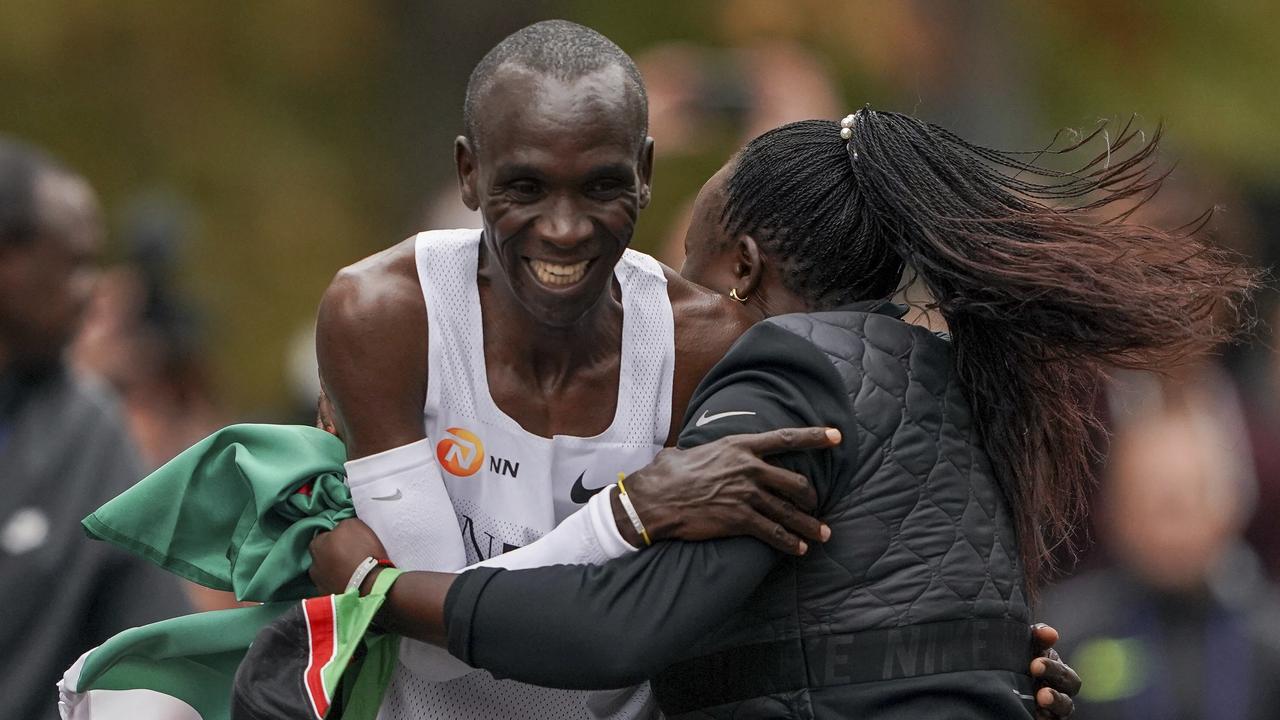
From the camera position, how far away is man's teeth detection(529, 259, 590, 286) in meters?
4.11

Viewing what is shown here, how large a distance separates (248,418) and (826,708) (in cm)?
805

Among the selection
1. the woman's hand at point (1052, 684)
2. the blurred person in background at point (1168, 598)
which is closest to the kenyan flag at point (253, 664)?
the woman's hand at point (1052, 684)

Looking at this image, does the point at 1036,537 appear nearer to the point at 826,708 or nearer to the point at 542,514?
the point at 826,708

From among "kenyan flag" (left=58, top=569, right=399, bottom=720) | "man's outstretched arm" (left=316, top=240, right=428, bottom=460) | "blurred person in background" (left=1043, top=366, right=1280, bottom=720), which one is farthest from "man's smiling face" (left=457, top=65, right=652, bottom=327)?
"blurred person in background" (left=1043, top=366, right=1280, bottom=720)

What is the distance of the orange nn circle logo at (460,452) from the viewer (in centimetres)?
421

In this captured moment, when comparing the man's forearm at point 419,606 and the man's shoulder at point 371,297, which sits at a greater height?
the man's shoulder at point 371,297

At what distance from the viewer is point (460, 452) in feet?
13.9

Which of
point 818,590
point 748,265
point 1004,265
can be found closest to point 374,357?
point 748,265

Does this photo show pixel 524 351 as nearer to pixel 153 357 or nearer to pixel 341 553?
pixel 341 553

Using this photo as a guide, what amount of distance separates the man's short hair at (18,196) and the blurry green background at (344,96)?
441 cm

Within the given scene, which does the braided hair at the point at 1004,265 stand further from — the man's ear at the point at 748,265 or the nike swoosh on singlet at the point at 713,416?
the nike swoosh on singlet at the point at 713,416

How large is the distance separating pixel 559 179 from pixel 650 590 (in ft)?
2.77

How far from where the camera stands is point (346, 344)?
13.5ft

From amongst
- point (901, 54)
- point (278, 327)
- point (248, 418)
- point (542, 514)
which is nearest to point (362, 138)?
point (278, 327)
